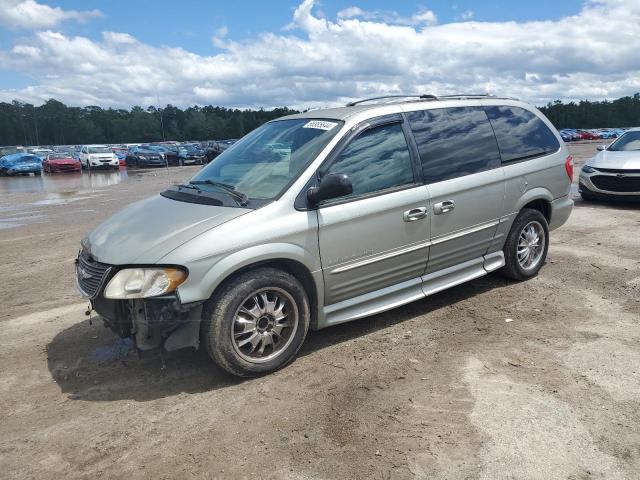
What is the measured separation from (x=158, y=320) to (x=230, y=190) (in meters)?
1.25

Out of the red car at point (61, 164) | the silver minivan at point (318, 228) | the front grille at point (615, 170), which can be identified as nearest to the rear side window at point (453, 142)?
the silver minivan at point (318, 228)

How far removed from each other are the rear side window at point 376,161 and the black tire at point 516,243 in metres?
1.58

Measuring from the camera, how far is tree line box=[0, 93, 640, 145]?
103 m

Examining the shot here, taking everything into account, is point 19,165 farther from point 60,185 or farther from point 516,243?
point 516,243

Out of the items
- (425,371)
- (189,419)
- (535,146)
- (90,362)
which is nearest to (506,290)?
(535,146)

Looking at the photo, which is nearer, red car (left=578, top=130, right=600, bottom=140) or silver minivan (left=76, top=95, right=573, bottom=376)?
silver minivan (left=76, top=95, right=573, bottom=376)

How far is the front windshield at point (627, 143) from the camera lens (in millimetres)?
10979

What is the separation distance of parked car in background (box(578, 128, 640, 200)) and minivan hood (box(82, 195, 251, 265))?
9016mm

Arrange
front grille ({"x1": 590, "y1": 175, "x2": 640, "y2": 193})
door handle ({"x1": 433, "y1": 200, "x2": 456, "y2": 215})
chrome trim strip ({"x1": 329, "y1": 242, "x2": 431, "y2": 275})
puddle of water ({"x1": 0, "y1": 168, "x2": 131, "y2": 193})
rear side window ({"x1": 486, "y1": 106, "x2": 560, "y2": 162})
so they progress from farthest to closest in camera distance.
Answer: puddle of water ({"x1": 0, "y1": 168, "x2": 131, "y2": 193}) → front grille ({"x1": 590, "y1": 175, "x2": 640, "y2": 193}) → rear side window ({"x1": 486, "y1": 106, "x2": 560, "y2": 162}) → door handle ({"x1": 433, "y1": 200, "x2": 456, "y2": 215}) → chrome trim strip ({"x1": 329, "y1": 242, "x2": 431, "y2": 275})

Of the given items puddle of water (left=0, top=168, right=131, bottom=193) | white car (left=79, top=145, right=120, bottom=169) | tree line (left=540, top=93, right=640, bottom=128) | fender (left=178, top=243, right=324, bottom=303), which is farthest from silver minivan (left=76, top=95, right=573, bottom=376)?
tree line (left=540, top=93, right=640, bottom=128)

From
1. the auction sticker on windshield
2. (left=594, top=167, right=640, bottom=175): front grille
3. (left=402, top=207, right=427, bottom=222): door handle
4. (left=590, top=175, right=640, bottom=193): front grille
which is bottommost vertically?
(left=590, top=175, right=640, bottom=193): front grille

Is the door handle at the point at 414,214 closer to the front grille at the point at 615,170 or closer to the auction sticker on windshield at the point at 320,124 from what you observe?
the auction sticker on windshield at the point at 320,124

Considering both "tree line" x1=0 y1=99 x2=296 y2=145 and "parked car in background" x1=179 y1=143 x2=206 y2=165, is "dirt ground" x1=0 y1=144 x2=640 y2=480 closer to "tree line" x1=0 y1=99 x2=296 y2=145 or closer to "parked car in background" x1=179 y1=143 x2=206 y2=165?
"parked car in background" x1=179 y1=143 x2=206 y2=165

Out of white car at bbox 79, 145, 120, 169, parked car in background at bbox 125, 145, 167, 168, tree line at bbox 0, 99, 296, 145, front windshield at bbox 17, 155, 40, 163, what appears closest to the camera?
front windshield at bbox 17, 155, 40, 163
